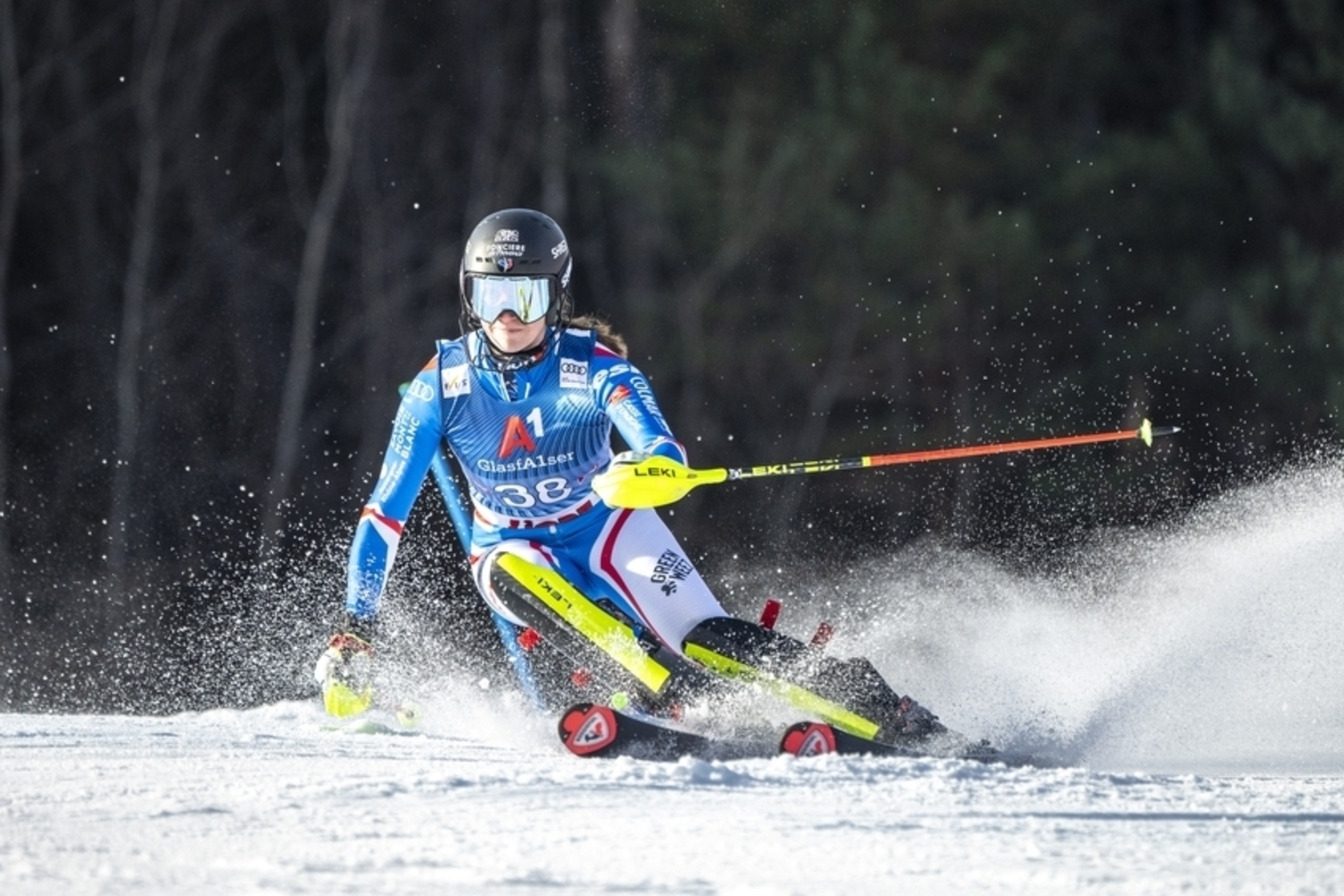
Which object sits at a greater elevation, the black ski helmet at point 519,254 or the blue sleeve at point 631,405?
the black ski helmet at point 519,254

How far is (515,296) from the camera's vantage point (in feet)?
19.7

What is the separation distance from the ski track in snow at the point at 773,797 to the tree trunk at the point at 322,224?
1260cm

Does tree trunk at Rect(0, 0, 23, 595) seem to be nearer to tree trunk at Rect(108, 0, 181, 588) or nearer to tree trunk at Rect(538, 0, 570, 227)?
tree trunk at Rect(108, 0, 181, 588)

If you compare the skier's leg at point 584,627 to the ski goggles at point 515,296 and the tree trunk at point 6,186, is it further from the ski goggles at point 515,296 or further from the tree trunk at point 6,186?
the tree trunk at point 6,186

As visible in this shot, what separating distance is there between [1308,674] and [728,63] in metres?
14.3

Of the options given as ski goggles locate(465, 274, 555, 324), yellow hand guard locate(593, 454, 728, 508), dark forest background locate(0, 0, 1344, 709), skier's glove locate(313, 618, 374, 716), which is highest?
dark forest background locate(0, 0, 1344, 709)

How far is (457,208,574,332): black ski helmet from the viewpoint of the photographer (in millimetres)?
6016

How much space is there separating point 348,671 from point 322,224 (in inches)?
565

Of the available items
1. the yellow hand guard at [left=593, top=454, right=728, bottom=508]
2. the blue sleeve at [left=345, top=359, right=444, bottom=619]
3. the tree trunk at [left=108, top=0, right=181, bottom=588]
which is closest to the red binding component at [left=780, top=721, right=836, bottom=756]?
the yellow hand guard at [left=593, top=454, right=728, bottom=508]

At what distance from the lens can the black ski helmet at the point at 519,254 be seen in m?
6.02

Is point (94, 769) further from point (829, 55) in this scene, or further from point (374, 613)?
point (829, 55)

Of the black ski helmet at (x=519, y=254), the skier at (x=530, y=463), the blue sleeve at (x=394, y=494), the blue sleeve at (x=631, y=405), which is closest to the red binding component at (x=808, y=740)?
the skier at (x=530, y=463)

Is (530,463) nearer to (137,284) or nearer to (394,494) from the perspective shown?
(394,494)

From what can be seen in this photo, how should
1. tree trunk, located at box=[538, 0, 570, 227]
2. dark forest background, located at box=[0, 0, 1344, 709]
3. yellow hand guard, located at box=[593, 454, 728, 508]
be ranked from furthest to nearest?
tree trunk, located at box=[538, 0, 570, 227]
dark forest background, located at box=[0, 0, 1344, 709]
yellow hand guard, located at box=[593, 454, 728, 508]
